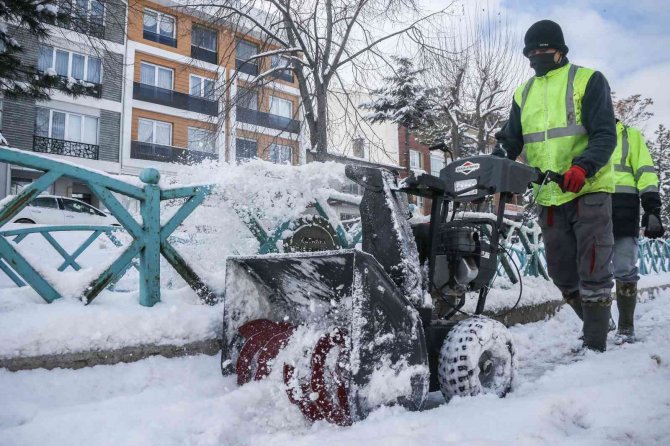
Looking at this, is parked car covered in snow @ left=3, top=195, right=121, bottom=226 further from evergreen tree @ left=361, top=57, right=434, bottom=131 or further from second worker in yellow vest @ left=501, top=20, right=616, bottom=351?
evergreen tree @ left=361, top=57, right=434, bottom=131

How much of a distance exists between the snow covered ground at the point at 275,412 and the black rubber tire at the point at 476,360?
0.07 meters

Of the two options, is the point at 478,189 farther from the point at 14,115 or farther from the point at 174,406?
the point at 14,115

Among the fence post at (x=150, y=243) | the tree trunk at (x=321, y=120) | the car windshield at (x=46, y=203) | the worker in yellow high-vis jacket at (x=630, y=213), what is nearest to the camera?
the fence post at (x=150, y=243)

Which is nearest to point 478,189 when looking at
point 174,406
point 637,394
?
point 637,394

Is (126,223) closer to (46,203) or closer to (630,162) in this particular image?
(630,162)

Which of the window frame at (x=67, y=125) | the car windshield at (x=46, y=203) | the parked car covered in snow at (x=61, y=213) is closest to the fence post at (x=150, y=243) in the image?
the parked car covered in snow at (x=61, y=213)

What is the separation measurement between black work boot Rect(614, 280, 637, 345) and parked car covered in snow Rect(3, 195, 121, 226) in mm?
13943

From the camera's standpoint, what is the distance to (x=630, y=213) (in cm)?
388

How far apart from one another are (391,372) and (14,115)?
22983 mm

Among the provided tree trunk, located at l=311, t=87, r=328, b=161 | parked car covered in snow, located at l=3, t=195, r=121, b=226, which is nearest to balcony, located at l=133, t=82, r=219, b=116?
parked car covered in snow, located at l=3, t=195, r=121, b=226

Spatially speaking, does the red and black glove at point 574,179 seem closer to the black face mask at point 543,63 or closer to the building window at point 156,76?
the black face mask at point 543,63

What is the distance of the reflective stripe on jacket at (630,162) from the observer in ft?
13.1

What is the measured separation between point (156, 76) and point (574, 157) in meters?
24.4

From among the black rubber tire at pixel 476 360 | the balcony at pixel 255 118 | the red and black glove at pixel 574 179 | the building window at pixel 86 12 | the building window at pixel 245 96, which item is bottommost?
the black rubber tire at pixel 476 360
